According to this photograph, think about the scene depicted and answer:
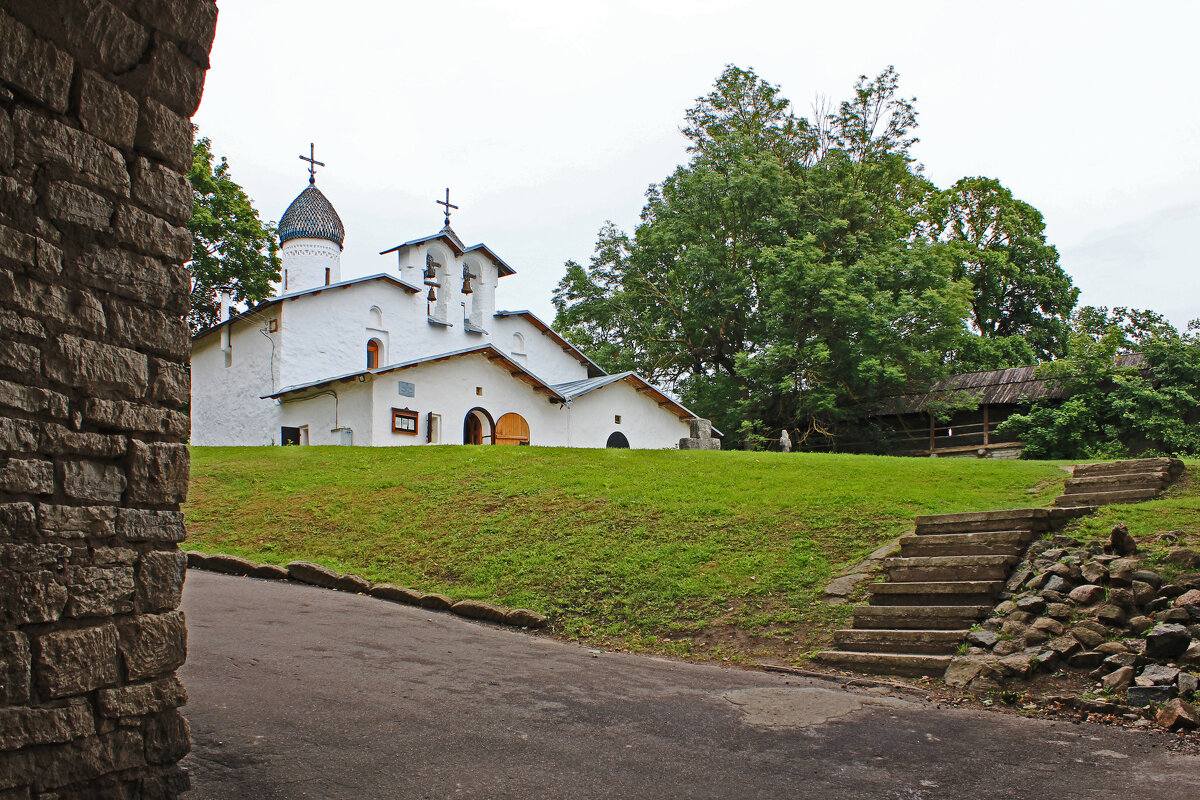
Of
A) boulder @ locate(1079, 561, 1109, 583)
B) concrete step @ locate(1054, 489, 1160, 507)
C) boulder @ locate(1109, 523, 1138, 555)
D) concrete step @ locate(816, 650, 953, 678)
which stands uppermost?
concrete step @ locate(1054, 489, 1160, 507)

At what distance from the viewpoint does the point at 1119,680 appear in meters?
6.38

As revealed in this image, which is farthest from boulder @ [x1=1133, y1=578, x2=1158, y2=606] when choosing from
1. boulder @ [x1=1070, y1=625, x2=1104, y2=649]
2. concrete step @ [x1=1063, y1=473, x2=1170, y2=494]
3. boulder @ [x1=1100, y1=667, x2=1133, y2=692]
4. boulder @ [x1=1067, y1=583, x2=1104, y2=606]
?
concrete step @ [x1=1063, y1=473, x2=1170, y2=494]

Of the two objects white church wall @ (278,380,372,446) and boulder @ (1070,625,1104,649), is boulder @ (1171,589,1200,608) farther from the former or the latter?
white church wall @ (278,380,372,446)

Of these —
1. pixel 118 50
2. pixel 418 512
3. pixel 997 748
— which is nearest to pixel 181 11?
pixel 118 50

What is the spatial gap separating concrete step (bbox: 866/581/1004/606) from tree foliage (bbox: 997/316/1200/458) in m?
20.6

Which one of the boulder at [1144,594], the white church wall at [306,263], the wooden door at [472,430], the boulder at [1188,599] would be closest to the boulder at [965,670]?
the boulder at [1144,594]

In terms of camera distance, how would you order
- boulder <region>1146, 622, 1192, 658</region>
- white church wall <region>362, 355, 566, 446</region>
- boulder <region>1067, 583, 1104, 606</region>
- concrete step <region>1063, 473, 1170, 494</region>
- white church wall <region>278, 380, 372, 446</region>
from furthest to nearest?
white church wall <region>362, 355, 566, 446</region> < white church wall <region>278, 380, 372, 446</region> < concrete step <region>1063, 473, 1170, 494</region> < boulder <region>1067, 583, 1104, 606</region> < boulder <region>1146, 622, 1192, 658</region>

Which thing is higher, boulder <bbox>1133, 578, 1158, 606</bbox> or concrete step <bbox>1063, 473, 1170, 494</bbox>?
concrete step <bbox>1063, 473, 1170, 494</bbox>

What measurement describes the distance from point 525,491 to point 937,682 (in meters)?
8.93

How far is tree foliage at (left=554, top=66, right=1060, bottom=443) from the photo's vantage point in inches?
1233

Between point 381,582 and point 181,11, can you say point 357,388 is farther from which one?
point 181,11

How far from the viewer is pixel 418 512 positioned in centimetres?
1434

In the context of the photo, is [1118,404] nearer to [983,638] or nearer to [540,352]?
[540,352]

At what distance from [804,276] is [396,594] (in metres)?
23.9
